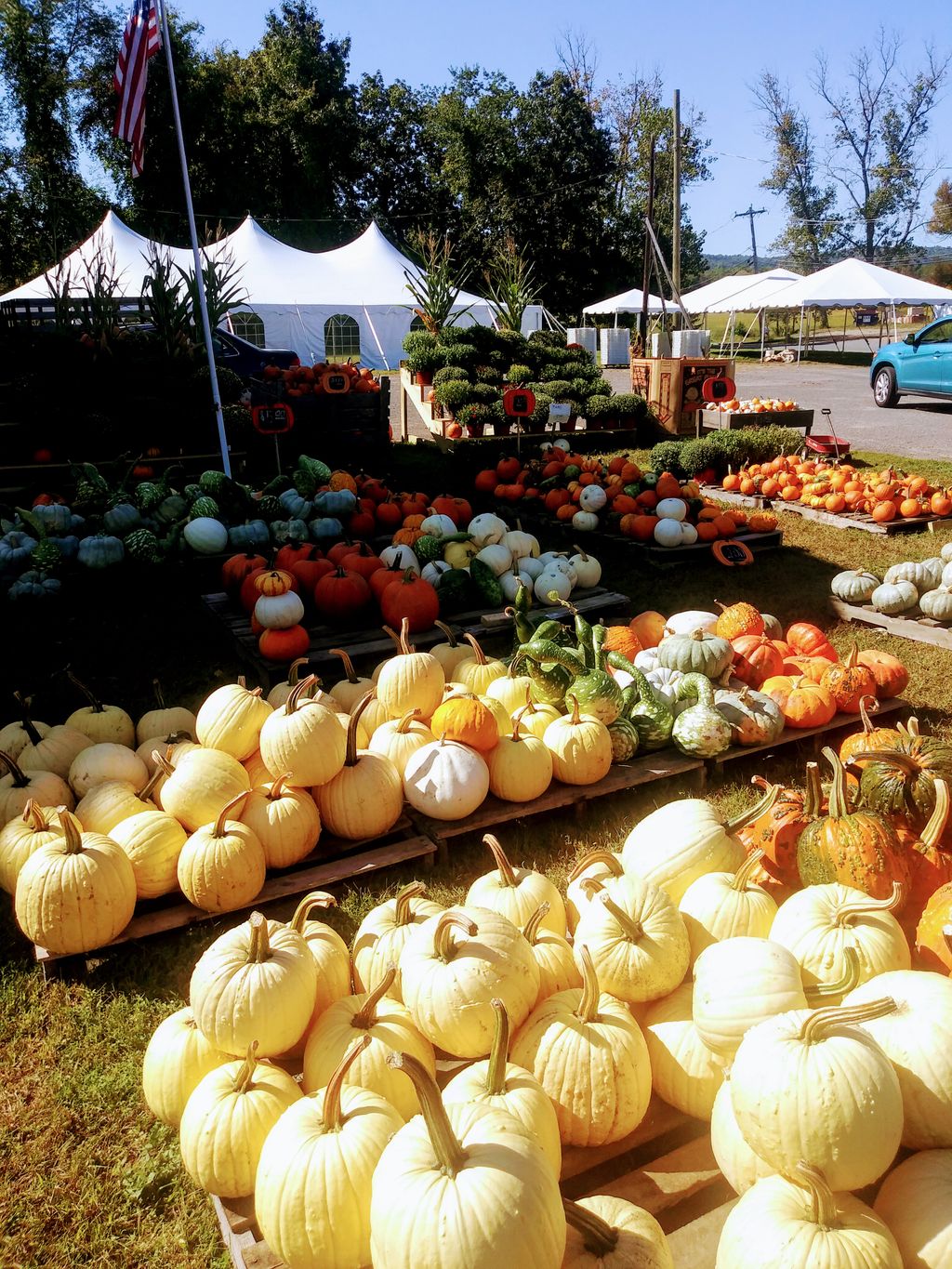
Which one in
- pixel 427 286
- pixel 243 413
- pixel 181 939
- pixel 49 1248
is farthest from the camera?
pixel 427 286

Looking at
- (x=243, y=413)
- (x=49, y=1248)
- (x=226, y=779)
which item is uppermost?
(x=243, y=413)

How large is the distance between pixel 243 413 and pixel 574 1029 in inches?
384

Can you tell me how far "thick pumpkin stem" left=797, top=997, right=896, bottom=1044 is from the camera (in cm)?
150

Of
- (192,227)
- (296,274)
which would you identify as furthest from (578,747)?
(296,274)

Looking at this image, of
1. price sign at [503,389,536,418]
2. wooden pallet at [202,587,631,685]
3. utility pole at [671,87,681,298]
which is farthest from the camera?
utility pole at [671,87,681,298]

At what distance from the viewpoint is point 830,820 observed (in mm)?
2668

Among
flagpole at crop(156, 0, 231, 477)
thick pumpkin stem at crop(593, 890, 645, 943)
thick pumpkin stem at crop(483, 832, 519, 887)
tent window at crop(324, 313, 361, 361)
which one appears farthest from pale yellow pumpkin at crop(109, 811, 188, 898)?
tent window at crop(324, 313, 361, 361)

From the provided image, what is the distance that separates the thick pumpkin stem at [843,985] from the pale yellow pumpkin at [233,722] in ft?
7.00

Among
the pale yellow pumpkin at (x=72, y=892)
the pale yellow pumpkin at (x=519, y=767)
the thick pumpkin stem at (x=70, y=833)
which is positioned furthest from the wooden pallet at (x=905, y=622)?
the thick pumpkin stem at (x=70, y=833)

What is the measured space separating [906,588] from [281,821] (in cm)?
459

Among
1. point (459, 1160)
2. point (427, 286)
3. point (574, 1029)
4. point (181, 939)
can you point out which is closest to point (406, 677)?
point (181, 939)

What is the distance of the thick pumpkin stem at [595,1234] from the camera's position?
1513 millimetres

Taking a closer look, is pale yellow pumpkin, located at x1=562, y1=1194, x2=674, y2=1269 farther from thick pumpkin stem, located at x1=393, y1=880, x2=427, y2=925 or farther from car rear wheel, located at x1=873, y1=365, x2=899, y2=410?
car rear wheel, located at x1=873, y1=365, x2=899, y2=410

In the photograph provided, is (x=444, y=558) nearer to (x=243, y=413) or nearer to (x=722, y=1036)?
(x=722, y=1036)
